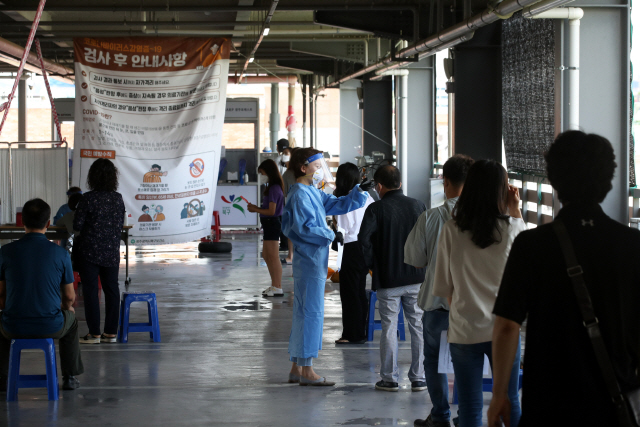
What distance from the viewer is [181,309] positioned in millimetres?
7812

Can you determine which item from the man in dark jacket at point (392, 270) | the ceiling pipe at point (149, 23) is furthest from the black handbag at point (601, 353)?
the ceiling pipe at point (149, 23)

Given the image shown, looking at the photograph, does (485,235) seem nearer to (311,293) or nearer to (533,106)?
(311,293)

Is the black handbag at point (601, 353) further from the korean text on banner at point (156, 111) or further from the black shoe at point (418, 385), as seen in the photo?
the korean text on banner at point (156, 111)

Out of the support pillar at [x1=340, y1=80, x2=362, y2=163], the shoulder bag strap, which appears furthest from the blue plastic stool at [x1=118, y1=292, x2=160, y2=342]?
the support pillar at [x1=340, y1=80, x2=362, y2=163]

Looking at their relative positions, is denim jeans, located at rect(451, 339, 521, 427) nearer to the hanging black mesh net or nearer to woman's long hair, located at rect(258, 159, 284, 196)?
the hanging black mesh net

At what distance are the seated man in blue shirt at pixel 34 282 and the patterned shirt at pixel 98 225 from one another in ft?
4.36

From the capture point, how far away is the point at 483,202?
9.62 ft

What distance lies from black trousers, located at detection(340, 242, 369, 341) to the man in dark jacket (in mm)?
1305

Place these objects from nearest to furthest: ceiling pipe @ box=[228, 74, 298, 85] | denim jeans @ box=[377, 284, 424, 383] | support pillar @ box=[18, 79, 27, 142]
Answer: denim jeans @ box=[377, 284, 424, 383] < support pillar @ box=[18, 79, 27, 142] < ceiling pipe @ box=[228, 74, 298, 85]

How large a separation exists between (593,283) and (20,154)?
30.1ft

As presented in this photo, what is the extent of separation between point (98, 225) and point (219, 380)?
5.76 ft

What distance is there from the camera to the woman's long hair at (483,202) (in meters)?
2.93

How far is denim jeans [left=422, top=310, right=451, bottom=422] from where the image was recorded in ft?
11.8

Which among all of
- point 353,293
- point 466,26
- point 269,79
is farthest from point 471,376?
point 269,79
